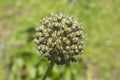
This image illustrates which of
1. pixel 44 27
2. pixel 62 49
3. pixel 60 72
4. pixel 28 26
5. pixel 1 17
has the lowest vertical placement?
pixel 62 49

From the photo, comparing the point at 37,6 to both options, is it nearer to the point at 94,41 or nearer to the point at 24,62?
the point at 94,41

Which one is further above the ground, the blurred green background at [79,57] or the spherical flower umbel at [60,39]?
the blurred green background at [79,57]

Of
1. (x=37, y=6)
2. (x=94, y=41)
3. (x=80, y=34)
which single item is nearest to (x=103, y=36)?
(x=94, y=41)

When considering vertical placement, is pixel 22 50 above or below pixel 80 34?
above

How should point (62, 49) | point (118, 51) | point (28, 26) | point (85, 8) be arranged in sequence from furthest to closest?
point (85, 8) < point (118, 51) < point (28, 26) < point (62, 49)

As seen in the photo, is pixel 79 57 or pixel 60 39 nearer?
pixel 60 39
